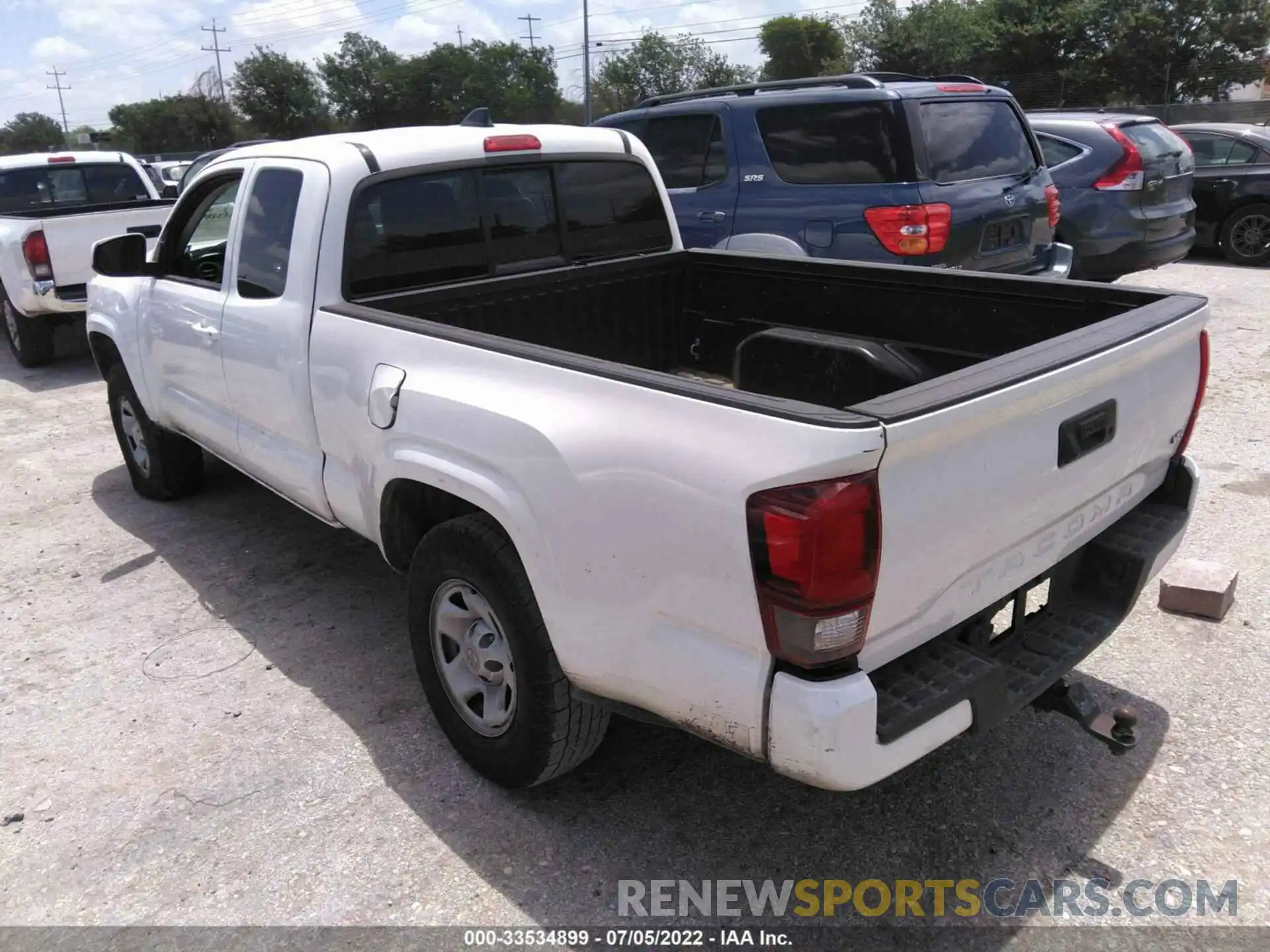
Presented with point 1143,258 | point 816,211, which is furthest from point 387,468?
point 1143,258

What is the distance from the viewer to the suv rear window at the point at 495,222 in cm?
369

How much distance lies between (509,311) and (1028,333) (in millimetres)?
1946

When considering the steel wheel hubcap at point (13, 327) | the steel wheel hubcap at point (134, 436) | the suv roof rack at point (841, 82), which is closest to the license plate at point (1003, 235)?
the suv roof rack at point (841, 82)

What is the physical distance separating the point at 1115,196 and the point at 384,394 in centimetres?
812

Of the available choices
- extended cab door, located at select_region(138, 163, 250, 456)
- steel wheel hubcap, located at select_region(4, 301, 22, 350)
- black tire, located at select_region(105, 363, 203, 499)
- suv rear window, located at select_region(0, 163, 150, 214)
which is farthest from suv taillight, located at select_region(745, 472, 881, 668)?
suv rear window, located at select_region(0, 163, 150, 214)

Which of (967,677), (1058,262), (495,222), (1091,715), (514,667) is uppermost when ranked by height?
(495,222)

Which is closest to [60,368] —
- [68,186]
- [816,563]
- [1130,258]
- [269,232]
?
[68,186]

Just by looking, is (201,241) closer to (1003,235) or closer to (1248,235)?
(1003,235)

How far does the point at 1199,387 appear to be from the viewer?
3145mm

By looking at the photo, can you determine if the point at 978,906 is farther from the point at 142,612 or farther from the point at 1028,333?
the point at 142,612

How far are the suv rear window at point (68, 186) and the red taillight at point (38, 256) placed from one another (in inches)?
60.3

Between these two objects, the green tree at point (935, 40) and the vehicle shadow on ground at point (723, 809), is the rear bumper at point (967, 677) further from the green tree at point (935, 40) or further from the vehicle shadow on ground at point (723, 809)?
the green tree at point (935, 40)

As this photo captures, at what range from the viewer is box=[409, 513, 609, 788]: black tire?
8.90 feet

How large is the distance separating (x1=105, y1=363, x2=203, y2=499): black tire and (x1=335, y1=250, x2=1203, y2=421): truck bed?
241 cm
